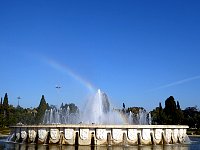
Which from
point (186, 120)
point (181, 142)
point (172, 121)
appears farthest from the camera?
point (186, 120)

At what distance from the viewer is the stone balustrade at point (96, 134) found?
2677 centimetres

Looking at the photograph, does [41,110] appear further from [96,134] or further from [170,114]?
[96,134]

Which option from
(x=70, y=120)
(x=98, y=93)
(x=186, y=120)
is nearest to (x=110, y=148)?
(x=98, y=93)

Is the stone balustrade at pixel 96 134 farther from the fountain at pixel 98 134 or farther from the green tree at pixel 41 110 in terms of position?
the green tree at pixel 41 110

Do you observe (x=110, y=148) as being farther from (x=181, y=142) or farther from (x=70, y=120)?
(x=70, y=120)

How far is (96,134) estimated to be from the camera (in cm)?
2675

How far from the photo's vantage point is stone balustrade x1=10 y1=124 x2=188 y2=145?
26.8 meters

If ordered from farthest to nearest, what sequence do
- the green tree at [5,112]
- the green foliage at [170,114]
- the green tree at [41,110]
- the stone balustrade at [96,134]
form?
the green tree at [5,112], the green foliage at [170,114], the green tree at [41,110], the stone balustrade at [96,134]

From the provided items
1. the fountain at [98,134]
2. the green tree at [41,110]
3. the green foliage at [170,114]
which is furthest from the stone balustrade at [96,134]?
the green foliage at [170,114]

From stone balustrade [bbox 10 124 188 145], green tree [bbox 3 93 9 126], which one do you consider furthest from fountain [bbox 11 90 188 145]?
green tree [bbox 3 93 9 126]

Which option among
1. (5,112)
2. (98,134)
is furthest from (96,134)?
(5,112)

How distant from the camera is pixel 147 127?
28047mm

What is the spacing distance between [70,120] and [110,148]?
1886 centimetres

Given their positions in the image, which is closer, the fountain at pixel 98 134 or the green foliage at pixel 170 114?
the fountain at pixel 98 134
